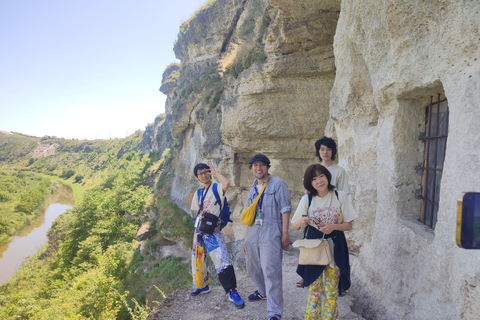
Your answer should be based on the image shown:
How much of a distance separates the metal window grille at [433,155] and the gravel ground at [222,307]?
4.34 feet

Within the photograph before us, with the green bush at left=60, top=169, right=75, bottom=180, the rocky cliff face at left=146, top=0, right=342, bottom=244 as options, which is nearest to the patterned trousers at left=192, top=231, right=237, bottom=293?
the rocky cliff face at left=146, top=0, right=342, bottom=244

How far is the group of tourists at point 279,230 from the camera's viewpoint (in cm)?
233

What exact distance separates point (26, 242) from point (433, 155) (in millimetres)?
42739

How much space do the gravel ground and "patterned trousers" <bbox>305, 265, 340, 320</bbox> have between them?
0.82 metres

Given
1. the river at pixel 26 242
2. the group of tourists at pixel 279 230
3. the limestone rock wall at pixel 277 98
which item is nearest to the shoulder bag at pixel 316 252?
the group of tourists at pixel 279 230

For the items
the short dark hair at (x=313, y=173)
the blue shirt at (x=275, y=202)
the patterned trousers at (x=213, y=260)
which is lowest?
the patterned trousers at (x=213, y=260)

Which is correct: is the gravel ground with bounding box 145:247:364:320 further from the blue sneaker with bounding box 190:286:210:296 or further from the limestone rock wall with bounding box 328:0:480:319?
the limestone rock wall with bounding box 328:0:480:319

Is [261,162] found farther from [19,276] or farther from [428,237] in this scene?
[19,276]

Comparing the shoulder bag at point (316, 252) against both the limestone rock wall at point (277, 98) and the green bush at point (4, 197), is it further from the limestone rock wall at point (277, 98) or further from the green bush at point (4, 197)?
the green bush at point (4, 197)

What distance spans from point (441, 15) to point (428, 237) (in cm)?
174

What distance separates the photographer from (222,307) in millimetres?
3357

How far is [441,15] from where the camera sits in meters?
2.13

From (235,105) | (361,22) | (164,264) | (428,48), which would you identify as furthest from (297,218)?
(164,264)

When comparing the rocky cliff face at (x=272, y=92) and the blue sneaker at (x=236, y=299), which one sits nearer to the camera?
the blue sneaker at (x=236, y=299)
